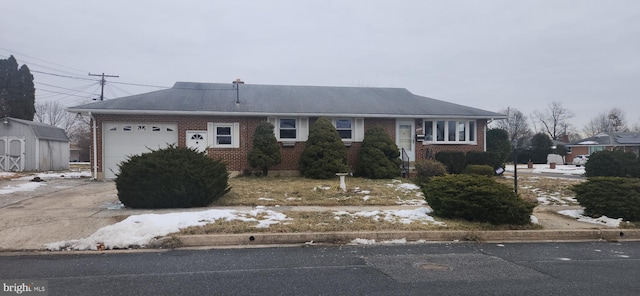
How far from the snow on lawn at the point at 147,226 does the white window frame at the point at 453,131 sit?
12.8m

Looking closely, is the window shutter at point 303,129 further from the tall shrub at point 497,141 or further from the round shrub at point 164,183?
the tall shrub at point 497,141

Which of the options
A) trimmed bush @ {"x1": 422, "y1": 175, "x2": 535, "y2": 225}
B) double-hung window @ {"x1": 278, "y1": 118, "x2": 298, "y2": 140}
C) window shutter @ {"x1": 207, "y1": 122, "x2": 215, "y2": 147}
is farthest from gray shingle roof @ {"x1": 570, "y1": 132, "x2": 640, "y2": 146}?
trimmed bush @ {"x1": 422, "y1": 175, "x2": 535, "y2": 225}

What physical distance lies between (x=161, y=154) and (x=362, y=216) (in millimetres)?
5339

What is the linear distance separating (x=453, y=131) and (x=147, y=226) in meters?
16.3

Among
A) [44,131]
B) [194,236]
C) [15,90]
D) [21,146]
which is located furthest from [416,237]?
A: [15,90]

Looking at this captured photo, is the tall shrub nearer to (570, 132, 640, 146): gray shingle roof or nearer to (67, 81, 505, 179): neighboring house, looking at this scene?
(67, 81, 505, 179): neighboring house

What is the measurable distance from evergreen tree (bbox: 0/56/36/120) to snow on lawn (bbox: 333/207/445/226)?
36.4 meters

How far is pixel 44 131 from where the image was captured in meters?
25.8

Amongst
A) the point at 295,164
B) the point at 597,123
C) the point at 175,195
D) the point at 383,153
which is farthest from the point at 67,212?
the point at 597,123

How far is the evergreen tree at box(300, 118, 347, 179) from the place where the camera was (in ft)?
56.5

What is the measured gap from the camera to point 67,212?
9484 mm

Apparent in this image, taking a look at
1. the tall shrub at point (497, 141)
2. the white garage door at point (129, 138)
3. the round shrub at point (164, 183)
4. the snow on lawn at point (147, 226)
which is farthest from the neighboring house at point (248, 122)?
the snow on lawn at point (147, 226)

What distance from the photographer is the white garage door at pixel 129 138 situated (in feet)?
58.7

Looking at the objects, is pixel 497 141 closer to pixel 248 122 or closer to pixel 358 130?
pixel 358 130
